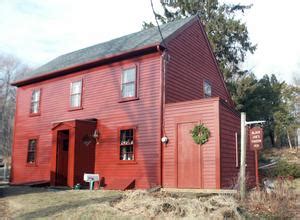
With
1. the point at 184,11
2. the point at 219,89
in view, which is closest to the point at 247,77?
the point at 184,11

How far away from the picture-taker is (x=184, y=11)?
33.7m

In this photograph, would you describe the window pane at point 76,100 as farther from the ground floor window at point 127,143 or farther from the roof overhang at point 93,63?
the ground floor window at point 127,143

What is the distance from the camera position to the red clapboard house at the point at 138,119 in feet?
44.7

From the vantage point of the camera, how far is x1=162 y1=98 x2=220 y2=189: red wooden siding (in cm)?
1304

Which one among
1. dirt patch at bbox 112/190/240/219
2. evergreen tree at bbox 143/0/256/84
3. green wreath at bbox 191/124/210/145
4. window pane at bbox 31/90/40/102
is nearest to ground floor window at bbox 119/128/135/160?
green wreath at bbox 191/124/210/145

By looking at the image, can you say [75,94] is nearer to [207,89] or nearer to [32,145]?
[32,145]

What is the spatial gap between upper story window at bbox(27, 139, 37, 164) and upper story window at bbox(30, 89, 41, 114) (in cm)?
164

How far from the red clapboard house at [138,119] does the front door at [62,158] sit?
5cm

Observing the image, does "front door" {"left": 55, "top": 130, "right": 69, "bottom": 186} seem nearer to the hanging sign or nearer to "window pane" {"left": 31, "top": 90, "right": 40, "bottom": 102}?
"window pane" {"left": 31, "top": 90, "right": 40, "bottom": 102}

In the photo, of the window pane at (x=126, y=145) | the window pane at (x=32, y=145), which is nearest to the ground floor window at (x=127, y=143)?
the window pane at (x=126, y=145)

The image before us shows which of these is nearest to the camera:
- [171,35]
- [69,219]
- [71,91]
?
[69,219]

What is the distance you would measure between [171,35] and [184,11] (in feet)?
62.1

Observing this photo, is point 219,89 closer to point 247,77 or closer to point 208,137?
point 208,137

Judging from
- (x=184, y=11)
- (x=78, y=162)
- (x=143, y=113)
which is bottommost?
(x=78, y=162)
